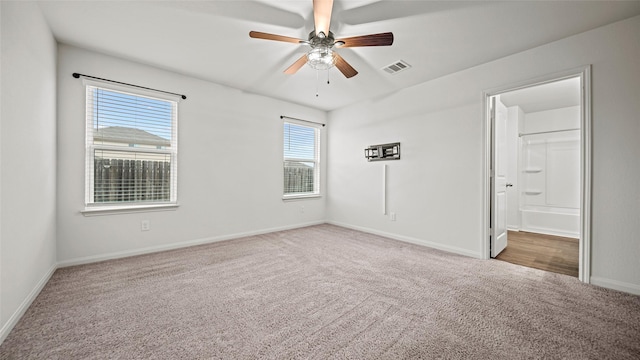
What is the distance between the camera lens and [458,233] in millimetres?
3275

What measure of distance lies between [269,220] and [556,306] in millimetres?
3747

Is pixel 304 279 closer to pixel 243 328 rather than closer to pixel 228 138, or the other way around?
pixel 243 328

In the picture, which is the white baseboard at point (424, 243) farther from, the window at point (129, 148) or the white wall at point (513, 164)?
the window at point (129, 148)

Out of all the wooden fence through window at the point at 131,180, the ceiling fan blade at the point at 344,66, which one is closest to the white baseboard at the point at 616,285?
the ceiling fan blade at the point at 344,66

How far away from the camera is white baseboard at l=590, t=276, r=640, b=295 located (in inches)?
85.0

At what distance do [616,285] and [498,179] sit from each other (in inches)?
56.3

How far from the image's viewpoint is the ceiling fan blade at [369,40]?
1.97 m

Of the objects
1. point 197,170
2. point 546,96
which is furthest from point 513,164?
point 197,170

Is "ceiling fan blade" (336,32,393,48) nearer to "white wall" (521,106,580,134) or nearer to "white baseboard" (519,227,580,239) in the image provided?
"white wall" (521,106,580,134)

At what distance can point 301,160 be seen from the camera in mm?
4953

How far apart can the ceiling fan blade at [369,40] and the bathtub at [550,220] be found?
4990mm

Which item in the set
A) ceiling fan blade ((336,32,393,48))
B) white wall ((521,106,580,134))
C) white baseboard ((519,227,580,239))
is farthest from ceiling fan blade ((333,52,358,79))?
white baseboard ((519,227,580,239))

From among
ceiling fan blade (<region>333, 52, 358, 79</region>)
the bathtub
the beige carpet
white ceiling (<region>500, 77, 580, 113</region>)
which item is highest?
white ceiling (<region>500, 77, 580, 113</region>)

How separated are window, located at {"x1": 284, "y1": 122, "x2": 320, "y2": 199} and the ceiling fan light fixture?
239 centimetres
